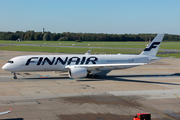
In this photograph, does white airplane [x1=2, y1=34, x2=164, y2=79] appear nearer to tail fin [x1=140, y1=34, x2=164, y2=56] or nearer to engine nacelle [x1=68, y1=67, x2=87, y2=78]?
engine nacelle [x1=68, y1=67, x2=87, y2=78]

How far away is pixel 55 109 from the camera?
21750 millimetres

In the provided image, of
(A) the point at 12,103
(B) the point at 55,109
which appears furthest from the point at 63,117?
(A) the point at 12,103

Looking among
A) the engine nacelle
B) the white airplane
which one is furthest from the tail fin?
the engine nacelle

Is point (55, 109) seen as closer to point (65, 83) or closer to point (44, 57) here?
point (65, 83)

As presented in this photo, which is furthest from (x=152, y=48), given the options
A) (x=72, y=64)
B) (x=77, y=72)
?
(x=77, y=72)

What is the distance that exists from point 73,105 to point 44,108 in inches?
112

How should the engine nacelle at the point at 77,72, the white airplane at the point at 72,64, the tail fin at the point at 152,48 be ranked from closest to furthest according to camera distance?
the engine nacelle at the point at 77,72 → the white airplane at the point at 72,64 → the tail fin at the point at 152,48

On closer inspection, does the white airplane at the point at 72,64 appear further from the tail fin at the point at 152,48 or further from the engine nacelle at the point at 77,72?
the tail fin at the point at 152,48

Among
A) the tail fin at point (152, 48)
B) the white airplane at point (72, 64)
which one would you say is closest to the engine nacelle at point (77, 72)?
the white airplane at point (72, 64)

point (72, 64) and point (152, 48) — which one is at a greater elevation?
point (152, 48)

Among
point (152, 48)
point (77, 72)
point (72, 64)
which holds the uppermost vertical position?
point (152, 48)

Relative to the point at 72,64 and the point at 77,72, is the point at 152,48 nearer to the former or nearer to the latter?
the point at 72,64

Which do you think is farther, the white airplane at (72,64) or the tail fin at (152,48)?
the tail fin at (152,48)

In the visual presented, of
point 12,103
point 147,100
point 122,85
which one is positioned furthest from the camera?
point 122,85
